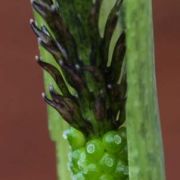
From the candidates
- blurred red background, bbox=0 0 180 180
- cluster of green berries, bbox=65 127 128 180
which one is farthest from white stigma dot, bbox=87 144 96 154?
blurred red background, bbox=0 0 180 180

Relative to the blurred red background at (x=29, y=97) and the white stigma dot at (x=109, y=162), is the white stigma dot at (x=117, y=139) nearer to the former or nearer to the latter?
the white stigma dot at (x=109, y=162)

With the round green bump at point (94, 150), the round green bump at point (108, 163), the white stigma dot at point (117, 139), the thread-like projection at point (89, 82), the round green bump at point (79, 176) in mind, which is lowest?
the round green bump at point (79, 176)

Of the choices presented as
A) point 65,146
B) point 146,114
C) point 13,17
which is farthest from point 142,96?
point 13,17

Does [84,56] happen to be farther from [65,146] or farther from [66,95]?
[65,146]

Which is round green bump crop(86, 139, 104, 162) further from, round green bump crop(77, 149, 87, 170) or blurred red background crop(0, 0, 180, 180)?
blurred red background crop(0, 0, 180, 180)

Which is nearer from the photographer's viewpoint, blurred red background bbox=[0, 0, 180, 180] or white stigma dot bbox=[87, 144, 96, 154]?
white stigma dot bbox=[87, 144, 96, 154]

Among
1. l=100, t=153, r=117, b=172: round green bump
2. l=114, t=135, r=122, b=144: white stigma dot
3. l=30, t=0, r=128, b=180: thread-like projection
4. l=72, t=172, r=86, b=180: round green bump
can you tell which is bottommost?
l=72, t=172, r=86, b=180: round green bump

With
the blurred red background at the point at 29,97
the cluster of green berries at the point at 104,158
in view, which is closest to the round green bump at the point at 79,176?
the cluster of green berries at the point at 104,158
